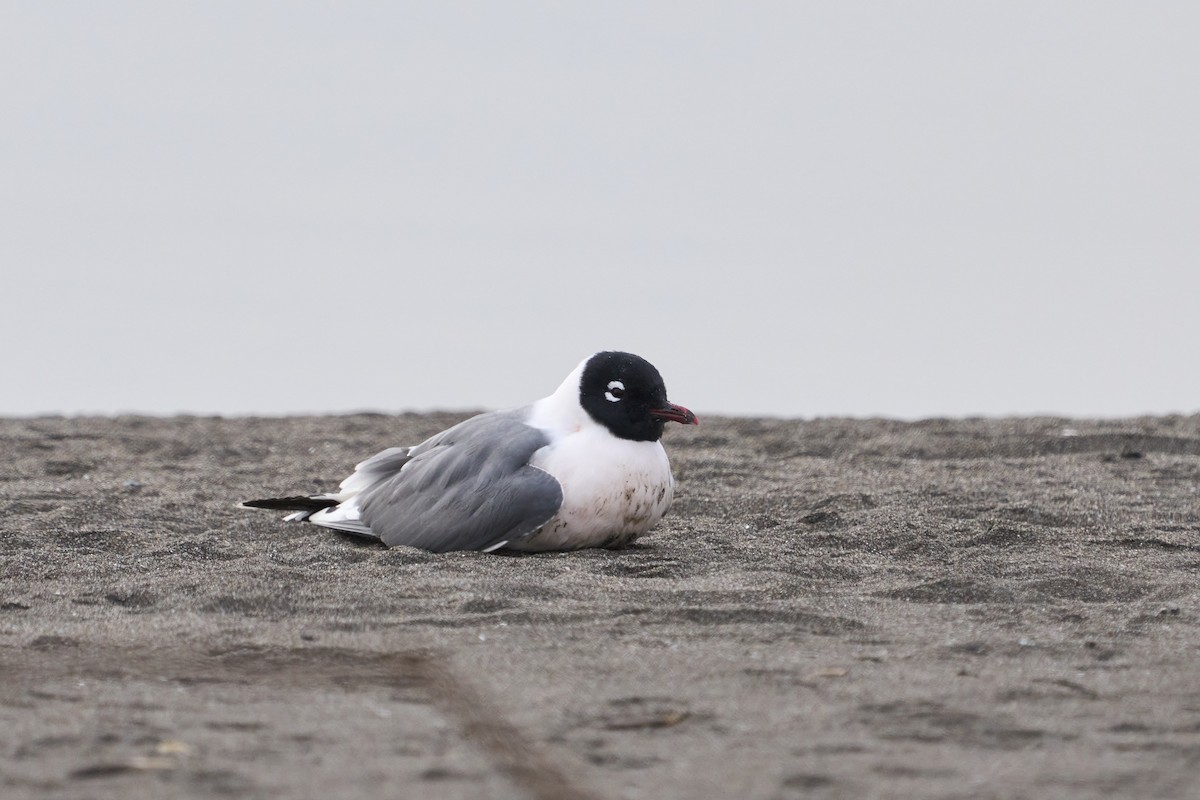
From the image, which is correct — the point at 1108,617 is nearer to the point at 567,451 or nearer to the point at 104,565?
the point at 567,451

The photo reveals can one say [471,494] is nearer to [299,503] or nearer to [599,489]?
[599,489]

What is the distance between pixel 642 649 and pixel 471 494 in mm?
1726

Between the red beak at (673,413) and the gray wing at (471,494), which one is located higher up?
the red beak at (673,413)

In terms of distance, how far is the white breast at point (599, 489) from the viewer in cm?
559

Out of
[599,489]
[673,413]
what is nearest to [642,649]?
[599,489]

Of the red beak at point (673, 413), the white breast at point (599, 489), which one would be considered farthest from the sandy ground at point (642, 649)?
the red beak at point (673, 413)

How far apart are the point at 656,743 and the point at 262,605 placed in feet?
5.92

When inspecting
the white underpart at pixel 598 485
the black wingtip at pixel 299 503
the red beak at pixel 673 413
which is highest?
the red beak at pixel 673 413

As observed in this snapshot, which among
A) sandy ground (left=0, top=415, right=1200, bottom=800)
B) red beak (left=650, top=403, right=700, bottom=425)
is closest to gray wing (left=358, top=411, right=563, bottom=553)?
sandy ground (left=0, top=415, right=1200, bottom=800)

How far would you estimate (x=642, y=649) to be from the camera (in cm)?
409

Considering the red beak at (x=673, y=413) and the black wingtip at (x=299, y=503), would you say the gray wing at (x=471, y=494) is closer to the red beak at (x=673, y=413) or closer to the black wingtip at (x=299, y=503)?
the black wingtip at (x=299, y=503)

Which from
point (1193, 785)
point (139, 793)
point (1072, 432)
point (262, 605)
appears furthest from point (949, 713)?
point (1072, 432)

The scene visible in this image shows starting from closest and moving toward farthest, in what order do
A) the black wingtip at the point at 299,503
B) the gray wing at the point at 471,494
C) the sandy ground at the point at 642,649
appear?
the sandy ground at the point at 642,649 → the gray wing at the point at 471,494 → the black wingtip at the point at 299,503

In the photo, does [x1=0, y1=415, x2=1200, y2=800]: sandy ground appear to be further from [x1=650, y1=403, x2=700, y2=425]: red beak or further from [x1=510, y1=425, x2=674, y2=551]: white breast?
[x1=650, y1=403, x2=700, y2=425]: red beak
